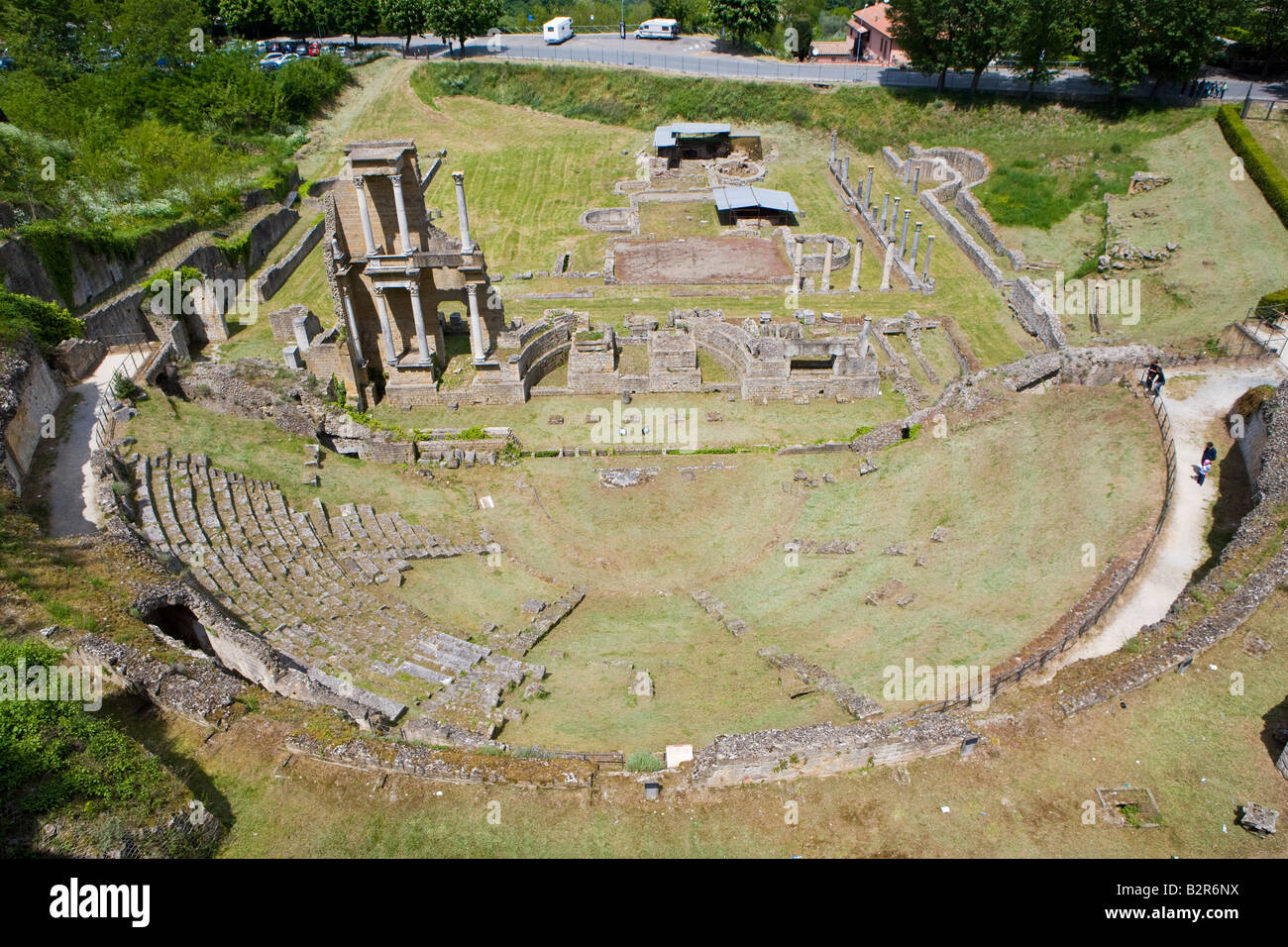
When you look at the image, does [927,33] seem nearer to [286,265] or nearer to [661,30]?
[661,30]

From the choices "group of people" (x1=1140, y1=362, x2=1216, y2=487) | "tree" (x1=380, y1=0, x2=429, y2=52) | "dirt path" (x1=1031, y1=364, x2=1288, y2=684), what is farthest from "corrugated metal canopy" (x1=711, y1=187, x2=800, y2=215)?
"tree" (x1=380, y1=0, x2=429, y2=52)

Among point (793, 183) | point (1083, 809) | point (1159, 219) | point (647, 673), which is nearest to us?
point (1083, 809)

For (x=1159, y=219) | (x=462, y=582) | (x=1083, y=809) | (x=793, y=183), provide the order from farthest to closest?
1. (x=793, y=183)
2. (x=1159, y=219)
3. (x=462, y=582)
4. (x=1083, y=809)

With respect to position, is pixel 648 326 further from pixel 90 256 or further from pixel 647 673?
pixel 90 256

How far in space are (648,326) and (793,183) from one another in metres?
27.0

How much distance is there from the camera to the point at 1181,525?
21.5 meters

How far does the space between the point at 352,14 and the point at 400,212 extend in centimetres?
6250

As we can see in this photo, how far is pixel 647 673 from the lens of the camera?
62.8 ft

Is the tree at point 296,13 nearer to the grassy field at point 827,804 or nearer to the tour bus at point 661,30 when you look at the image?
the tour bus at point 661,30

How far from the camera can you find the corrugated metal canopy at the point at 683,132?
58594 mm

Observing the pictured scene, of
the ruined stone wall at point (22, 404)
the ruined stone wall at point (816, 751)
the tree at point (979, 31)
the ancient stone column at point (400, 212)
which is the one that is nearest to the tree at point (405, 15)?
the tree at point (979, 31)

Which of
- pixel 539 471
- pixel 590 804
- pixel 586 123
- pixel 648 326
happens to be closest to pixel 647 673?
pixel 590 804

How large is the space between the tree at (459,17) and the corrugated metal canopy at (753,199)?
1536 inches
